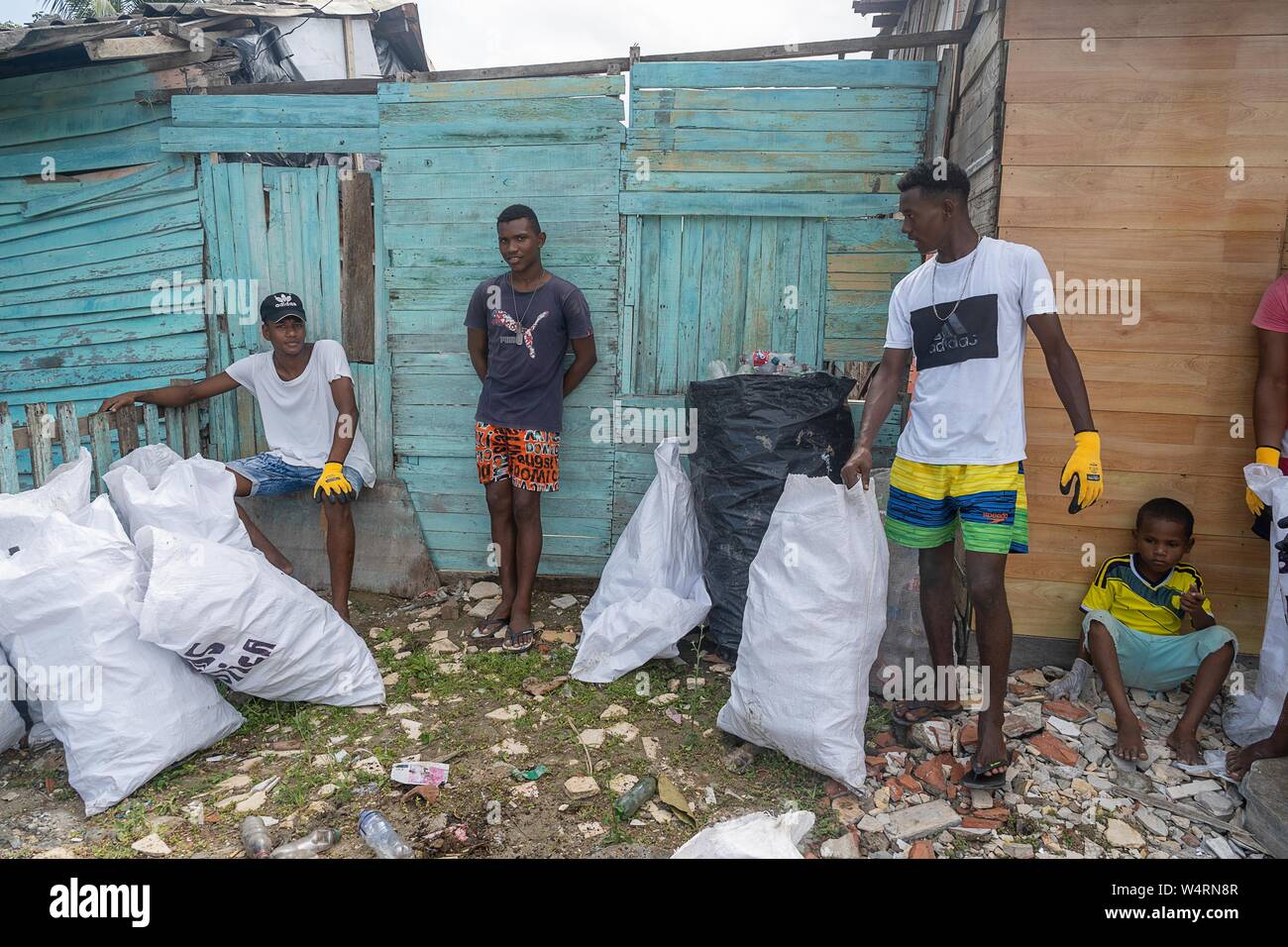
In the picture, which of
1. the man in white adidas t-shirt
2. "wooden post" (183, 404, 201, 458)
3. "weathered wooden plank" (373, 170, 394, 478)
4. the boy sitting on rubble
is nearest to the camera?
the man in white adidas t-shirt

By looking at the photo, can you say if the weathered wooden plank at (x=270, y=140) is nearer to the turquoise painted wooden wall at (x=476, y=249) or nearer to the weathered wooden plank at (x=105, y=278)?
the turquoise painted wooden wall at (x=476, y=249)

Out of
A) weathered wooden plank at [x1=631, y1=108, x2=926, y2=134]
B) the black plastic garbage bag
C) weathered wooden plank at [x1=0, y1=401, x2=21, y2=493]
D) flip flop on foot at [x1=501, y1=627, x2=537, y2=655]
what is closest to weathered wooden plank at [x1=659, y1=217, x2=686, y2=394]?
weathered wooden plank at [x1=631, y1=108, x2=926, y2=134]

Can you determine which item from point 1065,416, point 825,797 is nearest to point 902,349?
point 1065,416

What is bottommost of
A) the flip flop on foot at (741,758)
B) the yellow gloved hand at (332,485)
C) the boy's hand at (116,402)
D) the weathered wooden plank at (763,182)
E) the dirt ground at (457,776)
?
the dirt ground at (457,776)

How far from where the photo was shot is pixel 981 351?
2656mm

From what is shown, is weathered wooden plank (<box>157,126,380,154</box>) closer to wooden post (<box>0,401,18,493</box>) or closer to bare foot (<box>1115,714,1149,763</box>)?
wooden post (<box>0,401,18,493</box>)

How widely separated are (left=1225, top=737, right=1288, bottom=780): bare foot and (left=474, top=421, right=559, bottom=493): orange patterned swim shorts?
298 cm

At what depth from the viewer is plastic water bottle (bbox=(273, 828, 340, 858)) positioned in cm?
239

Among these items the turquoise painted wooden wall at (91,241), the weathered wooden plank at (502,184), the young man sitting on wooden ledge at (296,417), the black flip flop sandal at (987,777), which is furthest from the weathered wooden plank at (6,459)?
the black flip flop sandal at (987,777)

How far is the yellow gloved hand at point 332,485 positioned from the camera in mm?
3955

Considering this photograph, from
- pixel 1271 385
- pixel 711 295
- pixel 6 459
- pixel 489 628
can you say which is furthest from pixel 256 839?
pixel 1271 385

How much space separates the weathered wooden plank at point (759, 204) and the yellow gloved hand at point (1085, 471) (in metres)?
1.84
